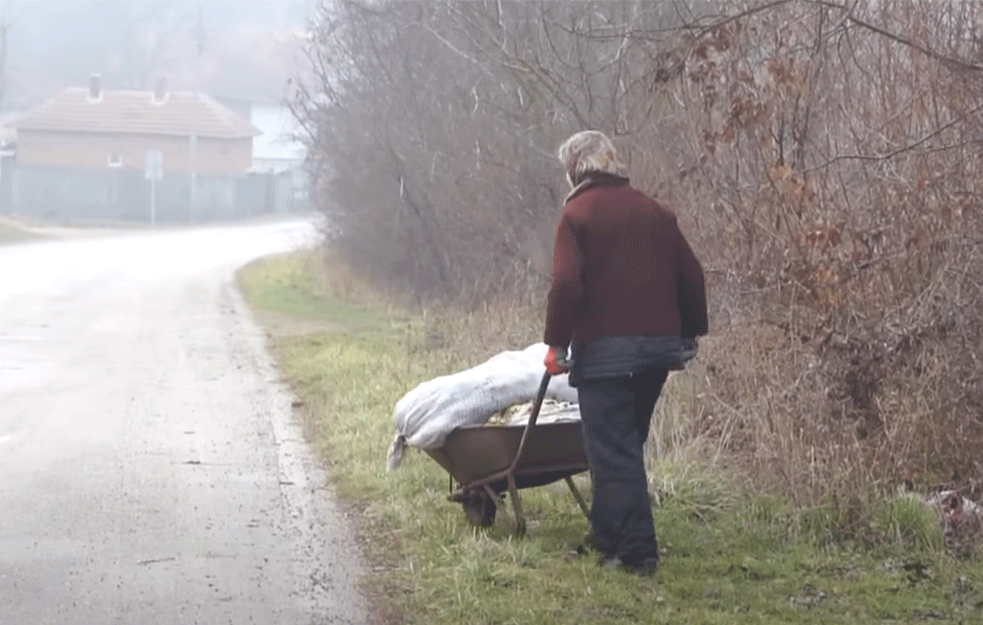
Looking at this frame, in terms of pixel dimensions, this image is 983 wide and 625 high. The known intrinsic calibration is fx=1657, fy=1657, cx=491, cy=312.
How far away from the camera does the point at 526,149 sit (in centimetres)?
1755

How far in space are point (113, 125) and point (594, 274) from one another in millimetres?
69819

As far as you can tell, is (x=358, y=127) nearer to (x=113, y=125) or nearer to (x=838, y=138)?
(x=838, y=138)

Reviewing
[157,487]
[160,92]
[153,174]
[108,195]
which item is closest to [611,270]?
[157,487]

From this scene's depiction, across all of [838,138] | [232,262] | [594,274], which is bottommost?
[232,262]

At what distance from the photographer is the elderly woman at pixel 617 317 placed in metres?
7.52

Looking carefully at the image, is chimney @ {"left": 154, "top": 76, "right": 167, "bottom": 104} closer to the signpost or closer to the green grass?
the signpost

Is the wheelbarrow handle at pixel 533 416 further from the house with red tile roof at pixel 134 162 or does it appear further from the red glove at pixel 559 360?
the house with red tile roof at pixel 134 162

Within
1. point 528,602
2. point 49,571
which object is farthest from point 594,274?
point 49,571

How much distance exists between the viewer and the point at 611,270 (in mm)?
7531

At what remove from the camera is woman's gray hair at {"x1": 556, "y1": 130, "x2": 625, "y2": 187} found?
7.66 m

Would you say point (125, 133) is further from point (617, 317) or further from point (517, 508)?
point (617, 317)

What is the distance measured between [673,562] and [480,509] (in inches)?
43.2

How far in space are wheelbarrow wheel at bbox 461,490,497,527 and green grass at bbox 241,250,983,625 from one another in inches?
2.6

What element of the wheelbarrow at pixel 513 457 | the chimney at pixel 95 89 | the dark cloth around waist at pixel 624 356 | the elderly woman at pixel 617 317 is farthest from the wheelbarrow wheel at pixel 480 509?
the chimney at pixel 95 89
